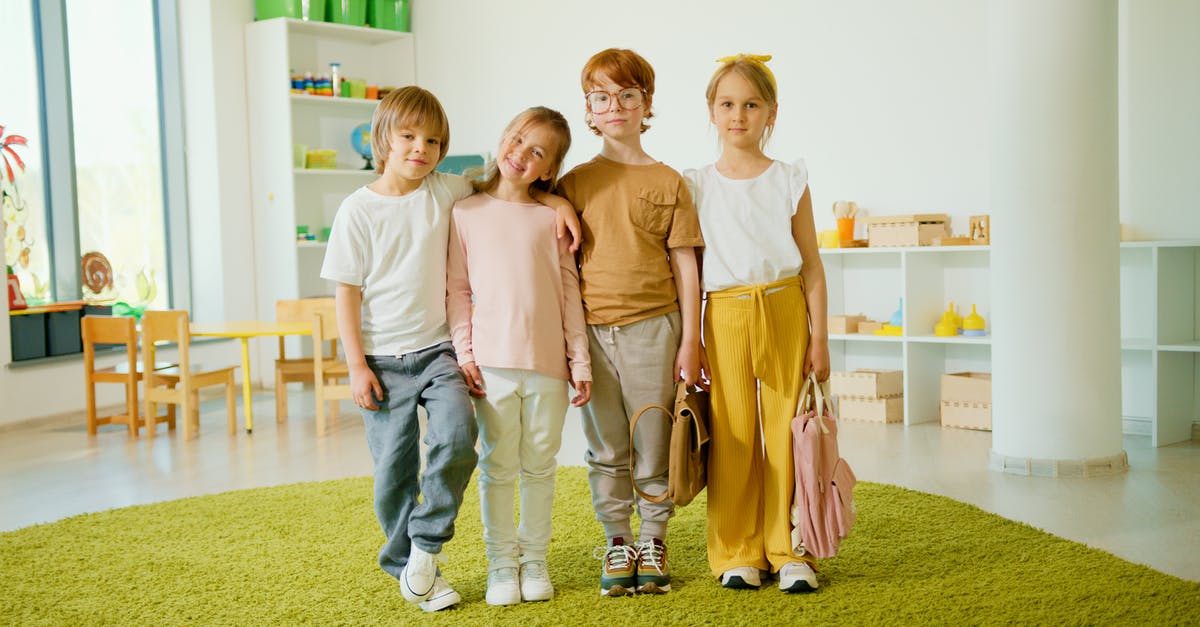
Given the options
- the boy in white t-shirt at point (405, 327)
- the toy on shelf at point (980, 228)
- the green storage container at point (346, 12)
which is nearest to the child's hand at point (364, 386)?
the boy in white t-shirt at point (405, 327)

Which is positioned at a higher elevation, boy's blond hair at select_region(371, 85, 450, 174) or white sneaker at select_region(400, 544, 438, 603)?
boy's blond hair at select_region(371, 85, 450, 174)

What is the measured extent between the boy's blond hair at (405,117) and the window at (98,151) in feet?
14.5

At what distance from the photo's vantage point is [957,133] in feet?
18.7

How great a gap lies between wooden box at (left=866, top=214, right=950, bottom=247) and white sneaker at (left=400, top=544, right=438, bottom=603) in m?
3.57

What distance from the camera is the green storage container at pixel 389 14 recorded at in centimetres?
771

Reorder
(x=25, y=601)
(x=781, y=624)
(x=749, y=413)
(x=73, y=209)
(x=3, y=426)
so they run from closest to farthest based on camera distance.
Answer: (x=781, y=624) < (x=749, y=413) < (x=25, y=601) < (x=3, y=426) < (x=73, y=209)

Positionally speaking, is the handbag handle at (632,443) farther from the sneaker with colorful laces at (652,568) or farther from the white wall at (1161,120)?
the white wall at (1161,120)

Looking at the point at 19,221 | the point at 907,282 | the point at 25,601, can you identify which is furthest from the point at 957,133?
the point at 19,221

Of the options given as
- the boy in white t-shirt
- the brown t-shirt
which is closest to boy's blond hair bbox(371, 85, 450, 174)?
the boy in white t-shirt

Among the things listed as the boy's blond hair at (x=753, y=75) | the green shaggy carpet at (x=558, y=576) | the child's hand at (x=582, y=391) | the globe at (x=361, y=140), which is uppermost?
the globe at (x=361, y=140)

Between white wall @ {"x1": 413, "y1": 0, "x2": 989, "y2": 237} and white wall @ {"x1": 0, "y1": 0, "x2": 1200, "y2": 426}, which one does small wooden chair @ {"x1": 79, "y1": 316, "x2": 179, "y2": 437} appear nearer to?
white wall @ {"x1": 0, "y1": 0, "x2": 1200, "y2": 426}

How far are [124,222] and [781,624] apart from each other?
18.9 feet

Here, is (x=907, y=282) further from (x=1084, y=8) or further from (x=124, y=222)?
(x=124, y=222)

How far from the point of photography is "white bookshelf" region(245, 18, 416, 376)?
24.1 ft
